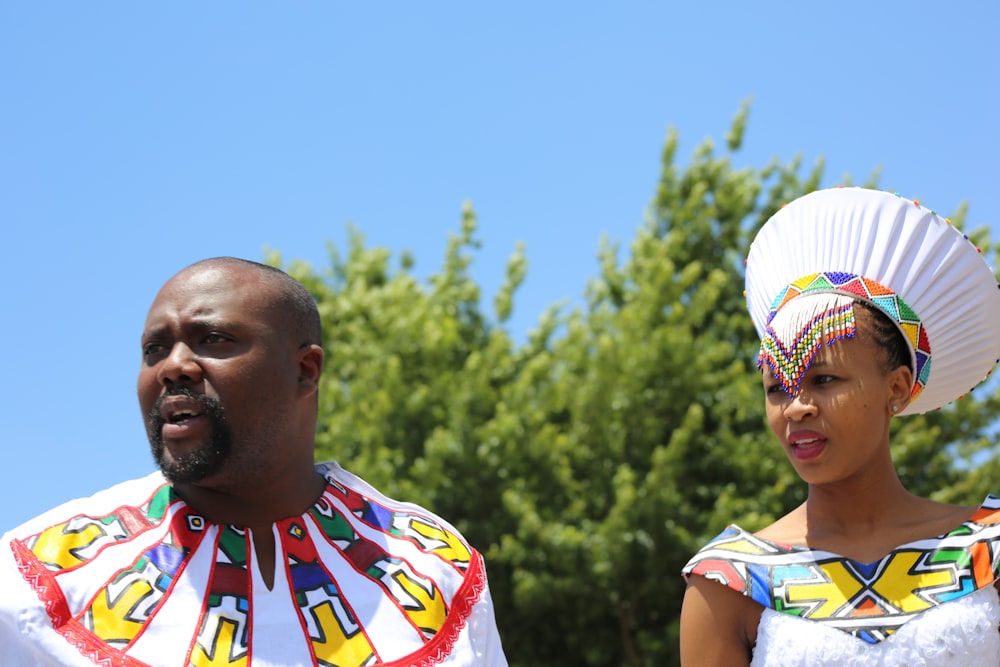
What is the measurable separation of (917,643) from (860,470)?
583 millimetres

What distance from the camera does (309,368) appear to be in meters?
3.97

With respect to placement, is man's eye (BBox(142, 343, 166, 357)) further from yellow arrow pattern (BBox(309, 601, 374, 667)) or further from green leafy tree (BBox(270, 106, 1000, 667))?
green leafy tree (BBox(270, 106, 1000, 667))

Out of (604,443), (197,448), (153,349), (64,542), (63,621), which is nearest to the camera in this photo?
(63,621)

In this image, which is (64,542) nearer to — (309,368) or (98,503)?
(98,503)

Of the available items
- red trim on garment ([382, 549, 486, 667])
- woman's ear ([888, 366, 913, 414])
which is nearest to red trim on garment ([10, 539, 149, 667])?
red trim on garment ([382, 549, 486, 667])

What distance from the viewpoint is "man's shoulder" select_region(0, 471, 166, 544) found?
11.7 ft

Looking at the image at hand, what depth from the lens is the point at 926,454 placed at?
1409cm

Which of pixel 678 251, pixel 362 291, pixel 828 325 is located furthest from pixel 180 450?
pixel 362 291

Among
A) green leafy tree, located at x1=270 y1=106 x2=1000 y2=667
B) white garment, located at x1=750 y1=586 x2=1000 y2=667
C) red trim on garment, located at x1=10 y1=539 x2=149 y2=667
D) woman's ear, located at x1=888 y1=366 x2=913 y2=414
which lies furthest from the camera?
green leafy tree, located at x1=270 y1=106 x2=1000 y2=667

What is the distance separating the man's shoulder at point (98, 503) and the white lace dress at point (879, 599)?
174cm

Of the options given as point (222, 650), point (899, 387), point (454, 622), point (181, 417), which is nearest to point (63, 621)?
point (222, 650)

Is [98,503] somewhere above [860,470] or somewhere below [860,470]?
below

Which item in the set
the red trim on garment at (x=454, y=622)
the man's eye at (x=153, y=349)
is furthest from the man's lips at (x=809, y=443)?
the man's eye at (x=153, y=349)

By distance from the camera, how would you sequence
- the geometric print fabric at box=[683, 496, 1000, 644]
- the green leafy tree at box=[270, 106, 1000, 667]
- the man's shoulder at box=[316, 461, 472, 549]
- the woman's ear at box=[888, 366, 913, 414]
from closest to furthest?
the geometric print fabric at box=[683, 496, 1000, 644] → the woman's ear at box=[888, 366, 913, 414] → the man's shoulder at box=[316, 461, 472, 549] → the green leafy tree at box=[270, 106, 1000, 667]
